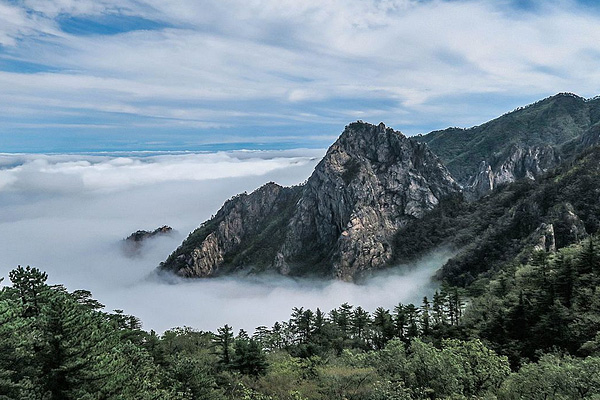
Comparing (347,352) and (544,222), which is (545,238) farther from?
(347,352)

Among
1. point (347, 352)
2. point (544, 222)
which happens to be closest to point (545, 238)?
point (544, 222)

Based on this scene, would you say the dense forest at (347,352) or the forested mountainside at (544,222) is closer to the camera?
the dense forest at (347,352)

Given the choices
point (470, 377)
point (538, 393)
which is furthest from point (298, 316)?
point (538, 393)

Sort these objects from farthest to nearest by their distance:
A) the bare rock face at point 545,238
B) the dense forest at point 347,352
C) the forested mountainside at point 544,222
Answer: the forested mountainside at point 544,222 → the bare rock face at point 545,238 → the dense forest at point 347,352

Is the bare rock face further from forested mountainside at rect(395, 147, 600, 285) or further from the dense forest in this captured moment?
the dense forest

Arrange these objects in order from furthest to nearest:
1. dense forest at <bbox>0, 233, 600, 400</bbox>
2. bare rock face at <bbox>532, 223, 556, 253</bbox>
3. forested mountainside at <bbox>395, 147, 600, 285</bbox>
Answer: forested mountainside at <bbox>395, 147, 600, 285</bbox> → bare rock face at <bbox>532, 223, 556, 253</bbox> → dense forest at <bbox>0, 233, 600, 400</bbox>

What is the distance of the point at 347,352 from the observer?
52875 millimetres

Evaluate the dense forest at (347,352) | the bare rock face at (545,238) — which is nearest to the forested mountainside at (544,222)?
the bare rock face at (545,238)

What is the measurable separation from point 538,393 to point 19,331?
35.0 metres

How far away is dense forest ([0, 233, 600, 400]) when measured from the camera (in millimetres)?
20219

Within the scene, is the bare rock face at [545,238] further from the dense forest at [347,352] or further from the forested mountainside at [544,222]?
the dense forest at [347,352]

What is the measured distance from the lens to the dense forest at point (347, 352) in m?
20.2

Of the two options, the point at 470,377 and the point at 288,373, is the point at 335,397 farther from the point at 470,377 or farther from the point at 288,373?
the point at 470,377

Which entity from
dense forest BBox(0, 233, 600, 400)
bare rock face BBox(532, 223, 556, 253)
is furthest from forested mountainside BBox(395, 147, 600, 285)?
dense forest BBox(0, 233, 600, 400)
